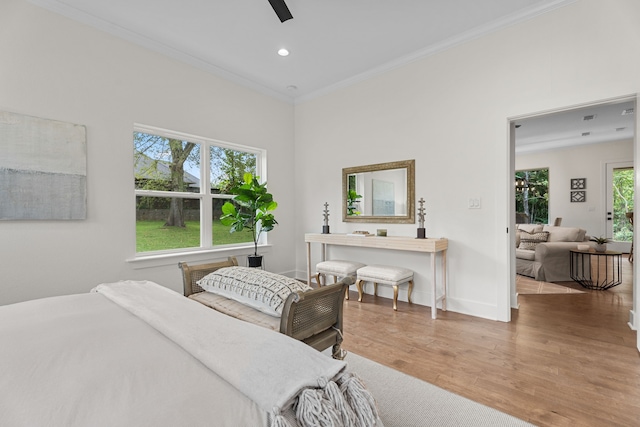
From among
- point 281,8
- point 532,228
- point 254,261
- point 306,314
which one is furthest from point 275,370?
point 532,228

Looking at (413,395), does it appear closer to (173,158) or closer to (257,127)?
(173,158)

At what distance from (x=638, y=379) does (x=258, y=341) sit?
8.36 feet

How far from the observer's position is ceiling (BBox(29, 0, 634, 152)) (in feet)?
9.17

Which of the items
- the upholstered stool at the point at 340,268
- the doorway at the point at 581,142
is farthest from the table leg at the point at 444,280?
the doorway at the point at 581,142

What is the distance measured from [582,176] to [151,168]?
29.7 feet

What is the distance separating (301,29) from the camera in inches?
124

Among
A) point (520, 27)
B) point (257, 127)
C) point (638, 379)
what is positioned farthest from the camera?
point (257, 127)

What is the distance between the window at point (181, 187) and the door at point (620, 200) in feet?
26.7

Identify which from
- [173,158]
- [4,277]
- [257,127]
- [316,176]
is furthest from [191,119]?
[4,277]

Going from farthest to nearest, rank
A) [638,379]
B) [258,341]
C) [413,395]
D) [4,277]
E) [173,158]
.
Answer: [173,158] → [4,277] → [638,379] → [413,395] → [258,341]

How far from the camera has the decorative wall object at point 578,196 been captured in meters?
7.26

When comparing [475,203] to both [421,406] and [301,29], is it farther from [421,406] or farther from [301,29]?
[301,29]

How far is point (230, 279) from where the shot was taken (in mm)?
2076

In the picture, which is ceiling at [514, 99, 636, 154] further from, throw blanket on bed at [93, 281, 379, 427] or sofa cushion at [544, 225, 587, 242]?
throw blanket on bed at [93, 281, 379, 427]
